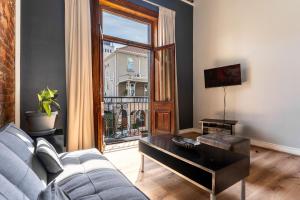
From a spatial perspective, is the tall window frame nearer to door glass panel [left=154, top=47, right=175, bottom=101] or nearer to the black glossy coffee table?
door glass panel [left=154, top=47, right=175, bottom=101]

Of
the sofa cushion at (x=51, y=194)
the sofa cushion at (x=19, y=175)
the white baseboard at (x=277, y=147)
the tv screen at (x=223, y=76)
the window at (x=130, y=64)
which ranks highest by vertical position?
the window at (x=130, y=64)

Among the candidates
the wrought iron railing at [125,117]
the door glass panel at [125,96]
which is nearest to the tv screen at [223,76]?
the door glass panel at [125,96]

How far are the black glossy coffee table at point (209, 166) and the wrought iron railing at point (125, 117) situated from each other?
304 cm

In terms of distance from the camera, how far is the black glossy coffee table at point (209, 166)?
131 cm

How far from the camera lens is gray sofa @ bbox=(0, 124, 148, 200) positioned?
0.78 metres

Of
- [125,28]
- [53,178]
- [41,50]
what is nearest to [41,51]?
[41,50]

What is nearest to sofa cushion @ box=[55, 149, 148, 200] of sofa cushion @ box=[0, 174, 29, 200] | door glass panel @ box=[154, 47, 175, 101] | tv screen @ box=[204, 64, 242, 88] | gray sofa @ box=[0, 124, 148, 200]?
gray sofa @ box=[0, 124, 148, 200]

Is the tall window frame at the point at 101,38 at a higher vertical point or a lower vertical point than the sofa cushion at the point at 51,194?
higher

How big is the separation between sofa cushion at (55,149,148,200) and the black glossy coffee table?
0.57m

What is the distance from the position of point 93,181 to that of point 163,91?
9.75 ft

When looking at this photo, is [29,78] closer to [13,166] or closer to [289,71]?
[13,166]

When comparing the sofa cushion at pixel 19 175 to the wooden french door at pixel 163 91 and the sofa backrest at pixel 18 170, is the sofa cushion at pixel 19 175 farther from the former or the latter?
the wooden french door at pixel 163 91

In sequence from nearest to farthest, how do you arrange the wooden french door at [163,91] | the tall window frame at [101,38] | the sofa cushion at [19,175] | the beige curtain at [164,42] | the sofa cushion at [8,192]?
the sofa cushion at [8,192] < the sofa cushion at [19,175] < the tall window frame at [101,38] < the wooden french door at [163,91] < the beige curtain at [164,42]

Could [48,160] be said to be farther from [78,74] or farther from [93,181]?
[78,74]
